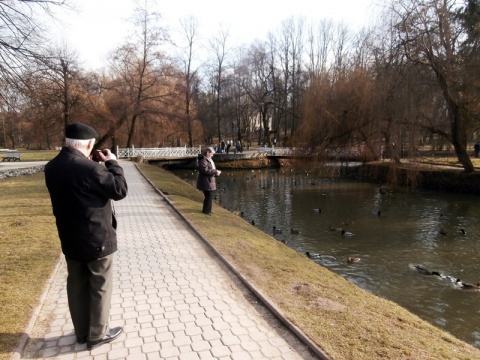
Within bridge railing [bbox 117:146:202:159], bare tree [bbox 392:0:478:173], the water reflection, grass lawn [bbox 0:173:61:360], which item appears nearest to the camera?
grass lawn [bbox 0:173:61:360]

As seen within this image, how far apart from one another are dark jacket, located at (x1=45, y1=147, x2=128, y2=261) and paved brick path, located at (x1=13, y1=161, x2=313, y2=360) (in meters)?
1.11

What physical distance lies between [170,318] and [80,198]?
194 cm

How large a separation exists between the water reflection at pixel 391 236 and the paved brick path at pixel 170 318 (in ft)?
12.8

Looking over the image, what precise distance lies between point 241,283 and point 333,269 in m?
4.24

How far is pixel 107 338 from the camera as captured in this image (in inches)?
150

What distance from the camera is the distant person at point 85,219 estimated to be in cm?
338

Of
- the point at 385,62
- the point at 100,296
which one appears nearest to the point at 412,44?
the point at 385,62

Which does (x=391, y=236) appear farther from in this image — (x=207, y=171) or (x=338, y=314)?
(x=338, y=314)

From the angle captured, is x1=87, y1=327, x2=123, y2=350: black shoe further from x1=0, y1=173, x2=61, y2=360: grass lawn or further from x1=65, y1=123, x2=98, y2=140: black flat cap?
x1=65, y1=123, x2=98, y2=140: black flat cap

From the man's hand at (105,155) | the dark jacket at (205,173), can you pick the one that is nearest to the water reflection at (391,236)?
the dark jacket at (205,173)

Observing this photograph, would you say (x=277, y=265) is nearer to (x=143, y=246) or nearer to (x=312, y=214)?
(x=143, y=246)

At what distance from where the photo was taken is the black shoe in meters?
3.71

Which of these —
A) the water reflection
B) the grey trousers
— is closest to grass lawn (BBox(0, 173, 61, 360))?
the grey trousers

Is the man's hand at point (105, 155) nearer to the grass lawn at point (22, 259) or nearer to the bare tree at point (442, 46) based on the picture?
the grass lawn at point (22, 259)
